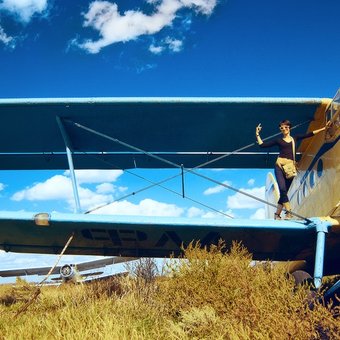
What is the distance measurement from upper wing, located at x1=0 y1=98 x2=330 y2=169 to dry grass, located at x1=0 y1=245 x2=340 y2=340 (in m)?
2.34

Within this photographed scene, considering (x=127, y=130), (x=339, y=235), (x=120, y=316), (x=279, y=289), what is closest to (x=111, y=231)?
(x=120, y=316)

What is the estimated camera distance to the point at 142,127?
6789mm

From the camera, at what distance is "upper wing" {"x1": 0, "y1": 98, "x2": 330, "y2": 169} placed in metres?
5.94

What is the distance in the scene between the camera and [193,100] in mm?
5895

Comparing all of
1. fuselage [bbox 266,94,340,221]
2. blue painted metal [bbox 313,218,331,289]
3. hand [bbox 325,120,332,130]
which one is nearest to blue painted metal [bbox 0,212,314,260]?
blue painted metal [bbox 313,218,331,289]

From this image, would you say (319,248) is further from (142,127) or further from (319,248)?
(142,127)

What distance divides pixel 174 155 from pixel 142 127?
1.44 metres

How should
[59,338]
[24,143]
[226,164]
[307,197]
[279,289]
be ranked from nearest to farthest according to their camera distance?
[59,338], [279,289], [307,197], [24,143], [226,164]

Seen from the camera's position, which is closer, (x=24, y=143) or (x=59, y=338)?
(x=59, y=338)

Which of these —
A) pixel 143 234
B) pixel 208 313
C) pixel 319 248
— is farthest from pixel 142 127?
pixel 208 313

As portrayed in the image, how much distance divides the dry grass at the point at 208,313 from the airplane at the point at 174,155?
100 cm

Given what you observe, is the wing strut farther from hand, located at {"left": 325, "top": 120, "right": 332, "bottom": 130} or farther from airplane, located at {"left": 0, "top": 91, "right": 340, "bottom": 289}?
hand, located at {"left": 325, "top": 120, "right": 332, "bottom": 130}

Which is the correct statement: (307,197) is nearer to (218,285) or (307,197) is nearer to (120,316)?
(218,285)

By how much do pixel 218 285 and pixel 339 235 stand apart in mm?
2125
